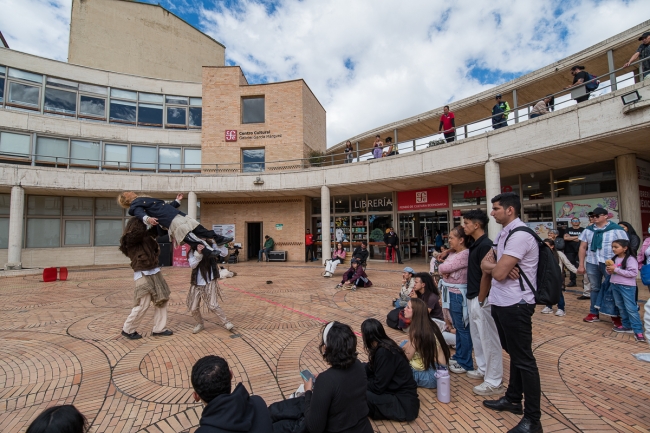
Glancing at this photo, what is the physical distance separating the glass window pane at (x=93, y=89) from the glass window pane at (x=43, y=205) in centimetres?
619

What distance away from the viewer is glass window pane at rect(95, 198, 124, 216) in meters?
16.9

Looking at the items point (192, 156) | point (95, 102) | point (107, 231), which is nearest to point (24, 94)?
point (95, 102)

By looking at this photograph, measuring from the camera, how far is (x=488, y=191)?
31.8 feet

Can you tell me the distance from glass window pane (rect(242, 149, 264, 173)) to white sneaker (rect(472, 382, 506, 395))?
1635 cm

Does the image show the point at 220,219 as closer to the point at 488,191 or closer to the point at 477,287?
the point at 488,191

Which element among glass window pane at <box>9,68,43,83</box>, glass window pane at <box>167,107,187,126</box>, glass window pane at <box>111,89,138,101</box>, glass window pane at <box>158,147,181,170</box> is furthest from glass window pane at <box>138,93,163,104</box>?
glass window pane at <box>9,68,43,83</box>

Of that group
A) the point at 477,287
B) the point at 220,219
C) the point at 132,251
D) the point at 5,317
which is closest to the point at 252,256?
the point at 220,219

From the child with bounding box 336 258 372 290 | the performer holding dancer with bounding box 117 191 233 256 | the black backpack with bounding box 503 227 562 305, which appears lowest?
the child with bounding box 336 258 372 290

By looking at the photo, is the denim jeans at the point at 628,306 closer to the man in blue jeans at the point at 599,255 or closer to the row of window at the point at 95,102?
the man in blue jeans at the point at 599,255

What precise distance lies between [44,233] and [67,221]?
112 cm

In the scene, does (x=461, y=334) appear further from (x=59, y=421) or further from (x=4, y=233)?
(x=4, y=233)

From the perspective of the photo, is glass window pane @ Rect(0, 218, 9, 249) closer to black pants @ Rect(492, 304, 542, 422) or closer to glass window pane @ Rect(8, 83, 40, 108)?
glass window pane @ Rect(8, 83, 40, 108)

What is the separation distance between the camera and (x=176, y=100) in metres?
18.5

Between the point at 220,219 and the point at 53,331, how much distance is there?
12.9 metres
